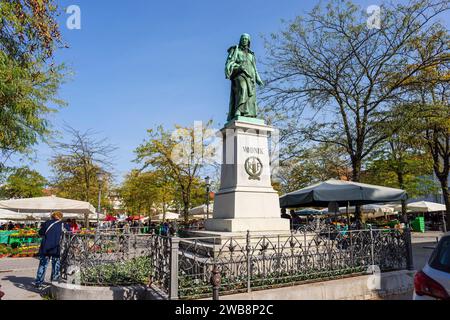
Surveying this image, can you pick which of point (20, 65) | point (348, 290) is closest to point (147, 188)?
point (20, 65)

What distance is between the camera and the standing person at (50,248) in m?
7.75

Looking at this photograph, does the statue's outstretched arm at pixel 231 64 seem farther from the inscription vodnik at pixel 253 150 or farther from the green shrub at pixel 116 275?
the green shrub at pixel 116 275

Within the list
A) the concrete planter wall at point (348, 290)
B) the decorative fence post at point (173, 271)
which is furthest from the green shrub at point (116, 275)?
the concrete planter wall at point (348, 290)

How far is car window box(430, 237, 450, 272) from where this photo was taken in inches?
147

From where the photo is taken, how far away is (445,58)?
13258mm

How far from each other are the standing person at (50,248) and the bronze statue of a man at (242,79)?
6.03 meters

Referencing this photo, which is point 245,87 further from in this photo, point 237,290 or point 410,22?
point 410,22

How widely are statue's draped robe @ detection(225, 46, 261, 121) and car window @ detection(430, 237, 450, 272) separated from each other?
730 centimetres

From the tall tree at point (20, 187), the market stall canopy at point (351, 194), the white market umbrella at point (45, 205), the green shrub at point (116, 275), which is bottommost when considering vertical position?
the green shrub at point (116, 275)

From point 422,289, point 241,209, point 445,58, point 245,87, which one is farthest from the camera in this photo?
point 445,58

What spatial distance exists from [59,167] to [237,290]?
31448 millimetres

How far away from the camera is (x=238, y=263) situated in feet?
20.3
